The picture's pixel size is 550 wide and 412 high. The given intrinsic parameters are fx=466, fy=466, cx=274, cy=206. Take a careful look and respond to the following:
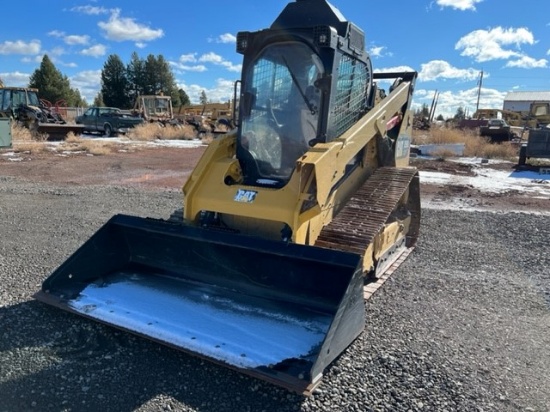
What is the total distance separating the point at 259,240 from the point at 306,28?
2095 mm

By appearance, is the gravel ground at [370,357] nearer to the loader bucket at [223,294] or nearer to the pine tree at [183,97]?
the loader bucket at [223,294]

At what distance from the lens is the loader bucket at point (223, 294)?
2950 mm

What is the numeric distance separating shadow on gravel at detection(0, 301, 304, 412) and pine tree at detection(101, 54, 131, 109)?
189 ft

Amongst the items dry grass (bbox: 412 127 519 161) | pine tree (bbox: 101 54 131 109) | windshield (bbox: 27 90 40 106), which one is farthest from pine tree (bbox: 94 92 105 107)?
dry grass (bbox: 412 127 519 161)

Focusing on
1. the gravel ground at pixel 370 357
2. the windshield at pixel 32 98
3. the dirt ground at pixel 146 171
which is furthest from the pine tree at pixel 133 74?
the gravel ground at pixel 370 357

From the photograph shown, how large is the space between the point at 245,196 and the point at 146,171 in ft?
31.8

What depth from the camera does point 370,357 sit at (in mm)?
3246

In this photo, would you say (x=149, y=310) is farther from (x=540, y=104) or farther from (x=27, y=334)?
(x=540, y=104)

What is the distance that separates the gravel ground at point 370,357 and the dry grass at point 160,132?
20723 millimetres

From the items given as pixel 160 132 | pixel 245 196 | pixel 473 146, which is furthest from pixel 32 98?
pixel 245 196

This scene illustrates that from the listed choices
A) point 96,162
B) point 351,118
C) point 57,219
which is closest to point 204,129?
point 96,162

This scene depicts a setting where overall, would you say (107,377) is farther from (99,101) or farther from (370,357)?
(99,101)

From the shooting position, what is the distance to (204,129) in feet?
95.2

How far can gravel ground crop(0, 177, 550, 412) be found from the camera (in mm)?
2773
